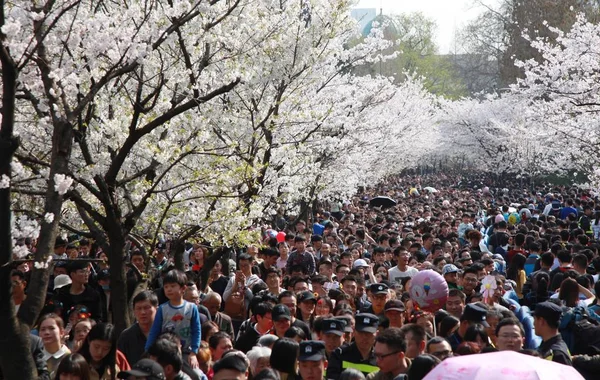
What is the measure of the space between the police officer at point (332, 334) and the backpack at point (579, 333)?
204 centimetres

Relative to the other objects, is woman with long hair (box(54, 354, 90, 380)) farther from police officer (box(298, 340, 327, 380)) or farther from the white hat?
the white hat

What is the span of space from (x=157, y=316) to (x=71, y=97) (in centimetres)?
204

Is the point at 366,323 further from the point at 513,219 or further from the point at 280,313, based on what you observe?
the point at 513,219

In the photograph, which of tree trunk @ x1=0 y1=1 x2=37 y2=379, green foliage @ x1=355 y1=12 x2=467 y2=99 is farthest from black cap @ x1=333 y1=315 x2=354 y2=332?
green foliage @ x1=355 y1=12 x2=467 y2=99

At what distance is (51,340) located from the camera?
6660 mm

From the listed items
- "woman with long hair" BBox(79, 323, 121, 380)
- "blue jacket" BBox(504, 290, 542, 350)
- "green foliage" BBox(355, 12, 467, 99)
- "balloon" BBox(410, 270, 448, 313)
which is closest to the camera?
"woman with long hair" BBox(79, 323, 121, 380)

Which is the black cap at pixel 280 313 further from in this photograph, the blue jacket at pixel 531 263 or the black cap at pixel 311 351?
the blue jacket at pixel 531 263

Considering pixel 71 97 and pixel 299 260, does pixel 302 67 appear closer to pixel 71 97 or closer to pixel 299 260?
pixel 299 260

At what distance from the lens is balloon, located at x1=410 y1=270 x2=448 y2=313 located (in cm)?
883

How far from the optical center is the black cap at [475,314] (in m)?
7.19

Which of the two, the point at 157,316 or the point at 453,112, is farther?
the point at 453,112

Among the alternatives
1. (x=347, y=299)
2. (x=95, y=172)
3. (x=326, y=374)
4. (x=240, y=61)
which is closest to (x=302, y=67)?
(x=240, y=61)

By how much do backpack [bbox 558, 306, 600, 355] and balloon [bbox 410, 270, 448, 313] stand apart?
156cm

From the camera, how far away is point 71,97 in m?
7.23
